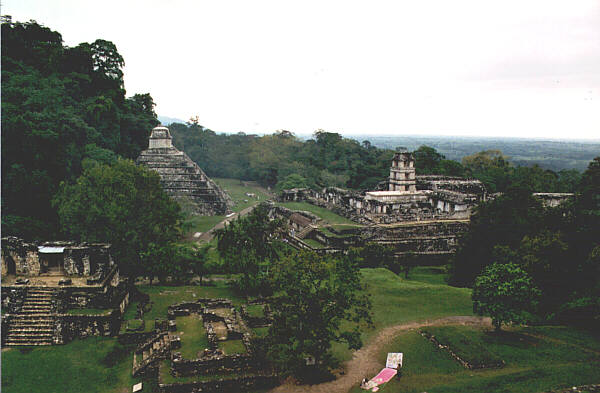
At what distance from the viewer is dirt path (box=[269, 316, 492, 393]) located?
14273mm

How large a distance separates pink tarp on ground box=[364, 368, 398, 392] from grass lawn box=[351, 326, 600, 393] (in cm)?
29

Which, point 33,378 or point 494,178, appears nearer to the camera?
point 33,378

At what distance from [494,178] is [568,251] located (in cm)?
4430

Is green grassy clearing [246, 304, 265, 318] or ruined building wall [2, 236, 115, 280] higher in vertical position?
ruined building wall [2, 236, 115, 280]

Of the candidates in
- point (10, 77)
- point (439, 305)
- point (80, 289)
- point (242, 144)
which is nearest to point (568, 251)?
point (439, 305)

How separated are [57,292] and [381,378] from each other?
12.5 metres

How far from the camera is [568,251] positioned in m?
20.0

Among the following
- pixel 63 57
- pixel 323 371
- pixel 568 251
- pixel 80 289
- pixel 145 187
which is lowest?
pixel 323 371

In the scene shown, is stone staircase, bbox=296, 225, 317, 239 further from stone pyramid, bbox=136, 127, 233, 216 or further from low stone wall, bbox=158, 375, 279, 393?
low stone wall, bbox=158, 375, 279, 393

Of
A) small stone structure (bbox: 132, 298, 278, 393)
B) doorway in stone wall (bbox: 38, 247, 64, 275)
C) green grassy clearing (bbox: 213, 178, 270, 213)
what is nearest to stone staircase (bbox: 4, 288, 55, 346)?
doorway in stone wall (bbox: 38, 247, 64, 275)

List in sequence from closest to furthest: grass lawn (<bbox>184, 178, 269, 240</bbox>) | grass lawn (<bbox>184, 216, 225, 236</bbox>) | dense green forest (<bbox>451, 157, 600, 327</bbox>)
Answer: dense green forest (<bbox>451, 157, 600, 327</bbox>) < grass lawn (<bbox>184, 216, 225, 236</bbox>) < grass lawn (<bbox>184, 178, 269, 240</bbox>)

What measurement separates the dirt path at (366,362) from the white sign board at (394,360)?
249mm

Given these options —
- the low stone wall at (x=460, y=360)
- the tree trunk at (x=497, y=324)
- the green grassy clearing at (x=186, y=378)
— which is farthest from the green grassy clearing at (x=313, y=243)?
the green grassy clearing at (x=186, y=378)

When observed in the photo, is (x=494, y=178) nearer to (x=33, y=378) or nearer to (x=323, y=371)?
(x=323, y=371)
